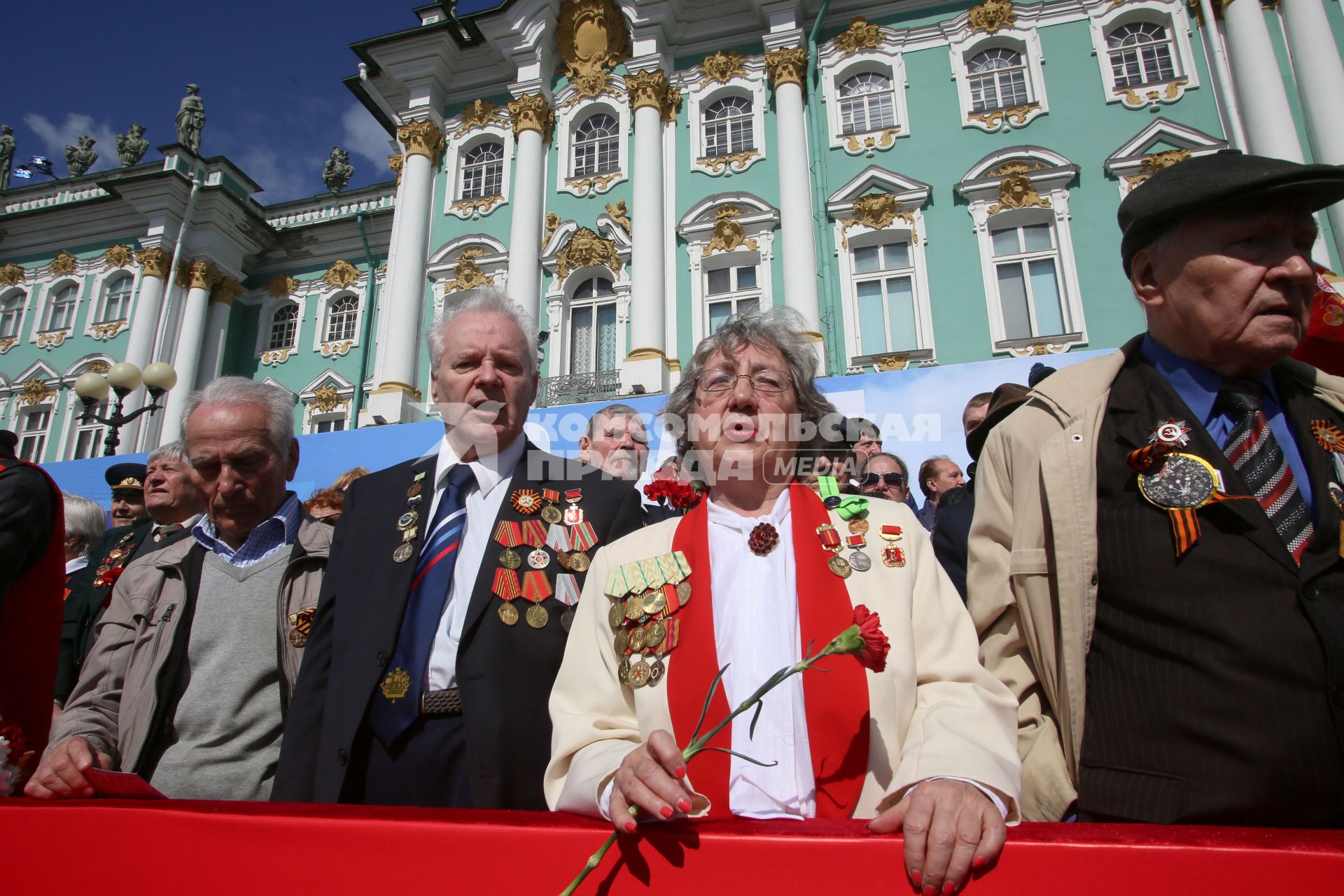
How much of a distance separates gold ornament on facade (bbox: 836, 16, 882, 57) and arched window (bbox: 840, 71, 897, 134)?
0.49 metres

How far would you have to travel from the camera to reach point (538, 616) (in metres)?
2.37

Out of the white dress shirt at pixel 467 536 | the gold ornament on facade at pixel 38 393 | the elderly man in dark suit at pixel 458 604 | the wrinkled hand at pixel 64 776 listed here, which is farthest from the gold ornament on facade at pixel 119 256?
the wrinkled hand at pixel 64 776

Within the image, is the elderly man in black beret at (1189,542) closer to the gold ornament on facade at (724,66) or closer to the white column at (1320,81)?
the white column at (1320,81)

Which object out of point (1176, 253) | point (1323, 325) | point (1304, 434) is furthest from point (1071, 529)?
point (1323, 325)

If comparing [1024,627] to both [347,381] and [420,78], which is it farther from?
[347,381]

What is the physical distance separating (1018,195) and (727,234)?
5298 millimetres

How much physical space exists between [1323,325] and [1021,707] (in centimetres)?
152

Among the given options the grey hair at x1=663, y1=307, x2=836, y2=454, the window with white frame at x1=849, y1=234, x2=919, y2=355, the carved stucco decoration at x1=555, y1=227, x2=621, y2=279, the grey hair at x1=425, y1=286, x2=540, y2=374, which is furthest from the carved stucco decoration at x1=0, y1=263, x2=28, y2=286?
the grey hair at x1=663, y1=307, x2=836, y2=454

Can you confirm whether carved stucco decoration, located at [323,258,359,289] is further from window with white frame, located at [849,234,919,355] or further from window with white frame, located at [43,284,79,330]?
window with white frame, located at [849,234,919,355]

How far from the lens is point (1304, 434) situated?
6.05 feet

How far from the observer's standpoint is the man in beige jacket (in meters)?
2.41

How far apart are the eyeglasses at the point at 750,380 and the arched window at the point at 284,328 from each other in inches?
873

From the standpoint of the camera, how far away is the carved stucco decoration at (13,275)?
2258cm

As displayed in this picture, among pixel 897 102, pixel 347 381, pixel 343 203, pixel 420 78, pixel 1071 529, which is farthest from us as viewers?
pixel 343 203
